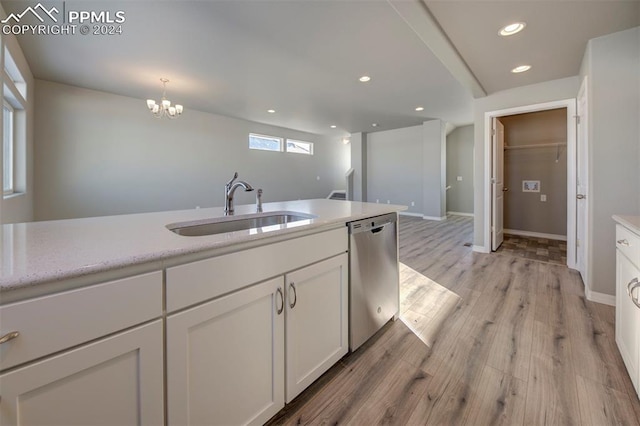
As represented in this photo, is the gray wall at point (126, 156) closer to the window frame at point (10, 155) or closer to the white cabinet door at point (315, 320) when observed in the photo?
the window frame at point (10, 155)

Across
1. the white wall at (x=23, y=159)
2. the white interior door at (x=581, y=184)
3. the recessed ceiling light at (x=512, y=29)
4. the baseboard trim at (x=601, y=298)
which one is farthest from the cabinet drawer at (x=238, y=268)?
the white wall at (x=23, y=159)

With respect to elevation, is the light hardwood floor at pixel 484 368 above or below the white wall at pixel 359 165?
below

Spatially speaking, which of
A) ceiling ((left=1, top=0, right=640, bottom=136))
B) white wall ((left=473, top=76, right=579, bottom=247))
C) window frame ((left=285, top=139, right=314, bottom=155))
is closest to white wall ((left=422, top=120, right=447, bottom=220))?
ceiling ((left=1, top=0, right=640, bottom=136))

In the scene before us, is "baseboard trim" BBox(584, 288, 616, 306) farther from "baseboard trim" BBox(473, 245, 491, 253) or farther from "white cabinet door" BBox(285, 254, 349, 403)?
"white cabinet door" BBox(285, 254, 349, 403)

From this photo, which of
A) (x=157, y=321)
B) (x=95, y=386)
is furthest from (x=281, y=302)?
(x=95, y=386)

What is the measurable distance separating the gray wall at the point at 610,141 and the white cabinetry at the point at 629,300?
1067 mm

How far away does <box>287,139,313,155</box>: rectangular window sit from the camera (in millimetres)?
8273

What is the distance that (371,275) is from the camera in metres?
1.71

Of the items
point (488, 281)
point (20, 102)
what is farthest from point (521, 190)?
point (20, 102)

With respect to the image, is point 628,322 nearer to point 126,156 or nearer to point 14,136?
point 14,136

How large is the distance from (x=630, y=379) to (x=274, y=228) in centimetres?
202

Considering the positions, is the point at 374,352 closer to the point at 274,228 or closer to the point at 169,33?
the point at 274,228

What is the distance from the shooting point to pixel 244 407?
104cm

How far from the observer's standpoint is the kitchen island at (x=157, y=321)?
0.61 metres
